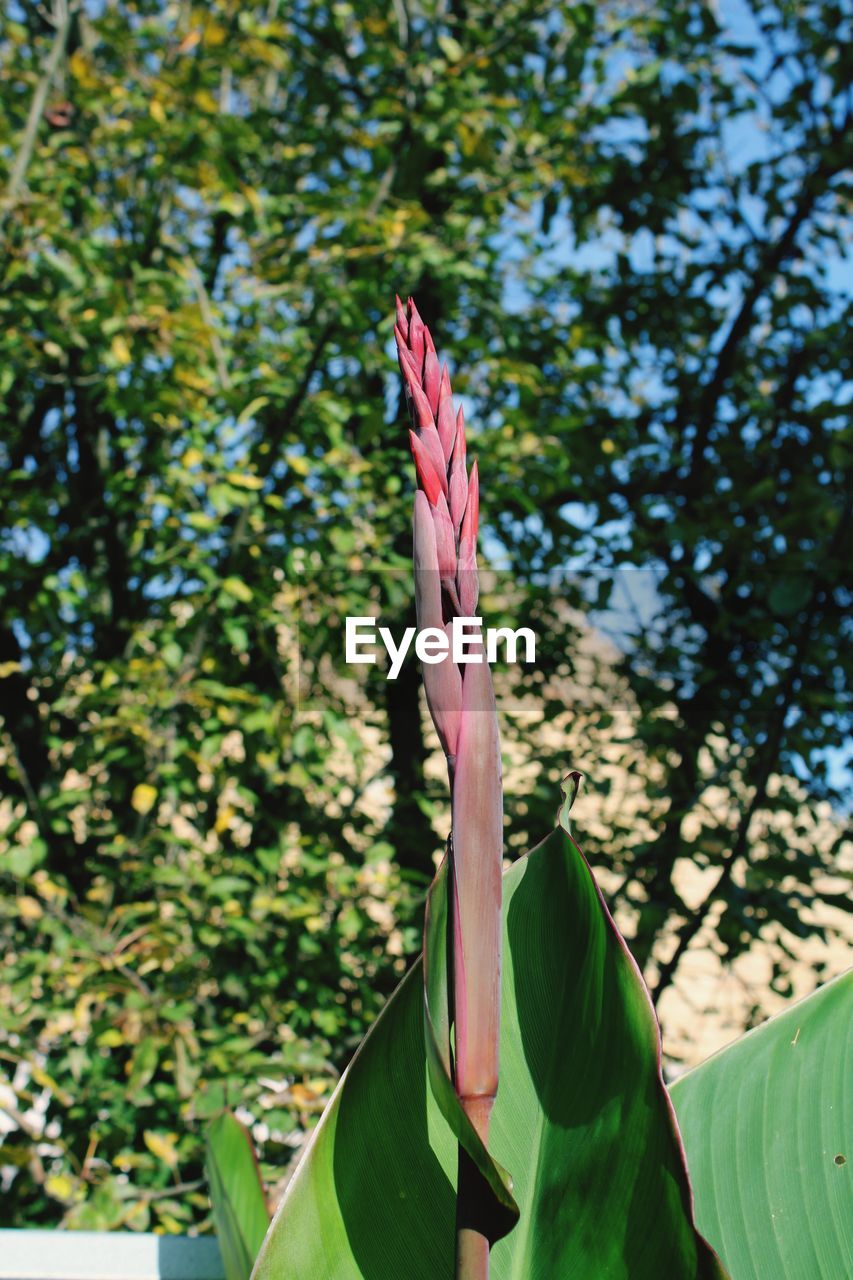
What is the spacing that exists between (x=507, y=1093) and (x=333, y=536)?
1.43 meters

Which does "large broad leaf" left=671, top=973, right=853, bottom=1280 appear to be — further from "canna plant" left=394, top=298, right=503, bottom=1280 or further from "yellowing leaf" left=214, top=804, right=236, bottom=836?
"yellowing leaf" left=214, top=804, right=236, bottom=836

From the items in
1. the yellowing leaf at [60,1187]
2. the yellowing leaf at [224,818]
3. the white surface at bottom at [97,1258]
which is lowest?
the yellowing leaf at [60,1187]

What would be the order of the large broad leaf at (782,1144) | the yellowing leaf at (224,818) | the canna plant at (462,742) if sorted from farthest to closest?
the yellowing leaf at (224,818), the large broad leaf at (782,1144), the canna plant at (462,742)

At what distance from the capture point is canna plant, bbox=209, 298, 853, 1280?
1.37 ft

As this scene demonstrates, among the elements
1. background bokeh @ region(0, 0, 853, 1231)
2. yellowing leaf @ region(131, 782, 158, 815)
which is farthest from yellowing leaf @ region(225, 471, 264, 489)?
yellowing leaf @ region(131, 782, 158, 815)

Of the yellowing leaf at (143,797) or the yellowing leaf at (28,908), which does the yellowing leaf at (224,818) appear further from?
the yellowing leaf at (28,908)

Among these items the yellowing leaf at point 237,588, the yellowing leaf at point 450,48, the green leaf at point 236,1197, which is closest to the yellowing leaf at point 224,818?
the yellowing leaf at point 237,588

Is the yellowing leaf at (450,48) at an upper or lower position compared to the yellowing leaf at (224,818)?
upper

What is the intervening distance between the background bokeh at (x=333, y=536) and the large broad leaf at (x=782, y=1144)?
1.20 metres

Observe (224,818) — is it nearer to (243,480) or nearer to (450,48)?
(243,480)

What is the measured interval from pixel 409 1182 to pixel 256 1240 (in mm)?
328

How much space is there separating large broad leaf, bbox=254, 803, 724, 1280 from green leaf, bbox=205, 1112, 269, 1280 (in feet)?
0.78

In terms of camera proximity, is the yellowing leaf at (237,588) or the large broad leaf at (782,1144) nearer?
the large broad leaf at (782,1144)

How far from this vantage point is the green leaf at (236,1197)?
851 millimetres
